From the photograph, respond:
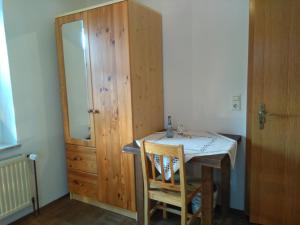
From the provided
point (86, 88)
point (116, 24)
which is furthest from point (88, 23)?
point (86, 88)

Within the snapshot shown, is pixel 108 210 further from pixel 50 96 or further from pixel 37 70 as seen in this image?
pixel 37 70

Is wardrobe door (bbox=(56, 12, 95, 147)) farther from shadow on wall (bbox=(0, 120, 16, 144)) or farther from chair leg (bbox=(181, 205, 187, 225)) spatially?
chair leg (bbox=(181, 205, 187, 225))

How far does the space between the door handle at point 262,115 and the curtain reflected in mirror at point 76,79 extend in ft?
5.33

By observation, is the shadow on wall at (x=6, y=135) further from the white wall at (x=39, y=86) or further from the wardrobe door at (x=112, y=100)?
the wardrobe door at (x=112, y=100)

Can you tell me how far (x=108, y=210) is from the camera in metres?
2.46

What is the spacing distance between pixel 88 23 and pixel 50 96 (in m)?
0.93

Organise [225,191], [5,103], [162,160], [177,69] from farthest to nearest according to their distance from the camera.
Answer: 1. [177,69]
2. [5,103]
3. [225,191]
4. [162,160]

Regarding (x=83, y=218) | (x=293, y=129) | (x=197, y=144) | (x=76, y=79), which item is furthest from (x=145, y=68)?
(x=83, y=218)

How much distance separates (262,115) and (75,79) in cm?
186

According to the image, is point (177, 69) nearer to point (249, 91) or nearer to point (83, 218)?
point (249, 91)

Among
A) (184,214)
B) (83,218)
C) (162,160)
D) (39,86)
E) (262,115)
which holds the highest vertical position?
(39,86)

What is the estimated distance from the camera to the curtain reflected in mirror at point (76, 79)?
235 cm

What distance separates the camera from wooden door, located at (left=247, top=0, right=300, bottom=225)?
1809 millimetres

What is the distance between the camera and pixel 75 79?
8.07 feet
